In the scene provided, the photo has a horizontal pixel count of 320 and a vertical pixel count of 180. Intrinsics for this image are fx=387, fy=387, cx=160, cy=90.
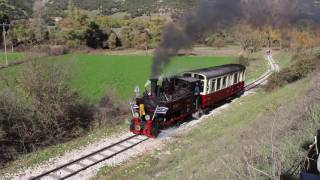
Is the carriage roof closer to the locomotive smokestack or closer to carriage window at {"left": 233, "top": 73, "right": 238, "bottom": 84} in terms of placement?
carriage window at {"left": 233, "top": 73, "right": 238, "bottom": 84}

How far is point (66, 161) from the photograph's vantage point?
14.5 m

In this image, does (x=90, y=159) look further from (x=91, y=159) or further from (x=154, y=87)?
(x=154, y=87)

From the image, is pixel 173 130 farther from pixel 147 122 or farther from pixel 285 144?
pixel 285 144

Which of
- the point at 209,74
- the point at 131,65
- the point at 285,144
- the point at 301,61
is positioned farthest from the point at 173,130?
the point at 131,65

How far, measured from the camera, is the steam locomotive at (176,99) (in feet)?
54.8

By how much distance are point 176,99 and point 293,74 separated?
44.8 feet

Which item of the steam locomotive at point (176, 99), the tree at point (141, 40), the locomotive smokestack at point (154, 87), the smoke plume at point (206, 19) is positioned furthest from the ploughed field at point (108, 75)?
the tree at point (141, 40)

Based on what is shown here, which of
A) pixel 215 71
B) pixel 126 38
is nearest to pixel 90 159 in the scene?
pixel 215 71

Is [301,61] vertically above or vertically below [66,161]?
above

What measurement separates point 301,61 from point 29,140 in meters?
20.1

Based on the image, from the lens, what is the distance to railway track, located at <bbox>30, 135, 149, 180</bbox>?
13.2 meters

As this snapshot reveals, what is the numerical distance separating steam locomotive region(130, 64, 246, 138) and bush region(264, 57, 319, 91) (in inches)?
262

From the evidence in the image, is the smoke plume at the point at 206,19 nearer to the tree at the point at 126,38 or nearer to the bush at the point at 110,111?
the bush at the point at 110,111

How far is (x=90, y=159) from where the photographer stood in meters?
14.7
